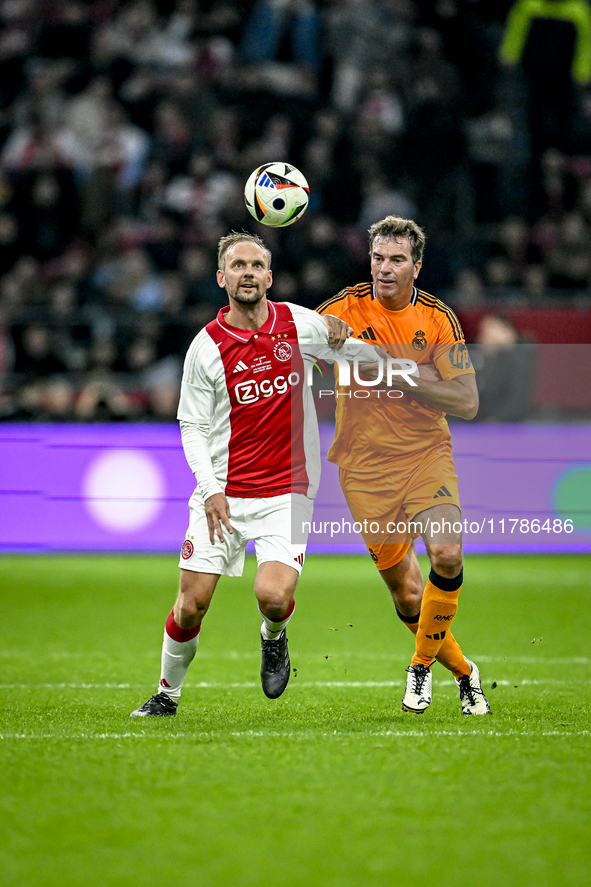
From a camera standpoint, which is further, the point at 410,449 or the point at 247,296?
the point at 410,449

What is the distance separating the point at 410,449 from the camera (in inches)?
235

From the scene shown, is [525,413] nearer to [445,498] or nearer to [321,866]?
[445,498]

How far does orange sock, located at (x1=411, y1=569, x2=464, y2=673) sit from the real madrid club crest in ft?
3.86

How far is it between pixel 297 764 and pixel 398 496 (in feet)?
5.85

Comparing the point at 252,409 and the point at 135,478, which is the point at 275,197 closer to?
the point at 252,409

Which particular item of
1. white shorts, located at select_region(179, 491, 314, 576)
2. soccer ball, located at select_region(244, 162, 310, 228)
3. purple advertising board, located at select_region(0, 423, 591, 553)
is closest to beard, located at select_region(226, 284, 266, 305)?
soccer ball, located at select_region(244, 162, 310, 228)

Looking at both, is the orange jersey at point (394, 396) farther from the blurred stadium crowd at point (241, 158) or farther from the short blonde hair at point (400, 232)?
the blurred stadium crowd at point (241, 158)

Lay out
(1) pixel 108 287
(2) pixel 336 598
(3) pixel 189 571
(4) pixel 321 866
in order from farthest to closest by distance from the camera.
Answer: (1) pixel 108 287
(2) pixel 336 598
(3) pixel 189 571
(4) pixel 321 866

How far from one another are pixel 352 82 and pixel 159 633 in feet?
32.8

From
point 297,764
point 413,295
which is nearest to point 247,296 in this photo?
point 413,295

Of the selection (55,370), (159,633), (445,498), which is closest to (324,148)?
(55,370)

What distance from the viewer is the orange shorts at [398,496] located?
5750mm

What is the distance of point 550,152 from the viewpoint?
15.2 meters

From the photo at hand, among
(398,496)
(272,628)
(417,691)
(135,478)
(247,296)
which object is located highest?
(247,296)
